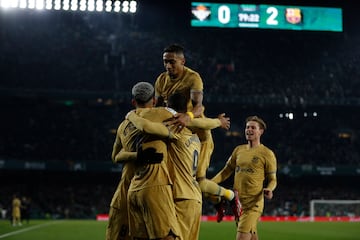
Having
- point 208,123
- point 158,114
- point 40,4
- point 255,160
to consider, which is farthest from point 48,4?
point 158,114

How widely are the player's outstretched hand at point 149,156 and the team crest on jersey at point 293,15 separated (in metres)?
38.6

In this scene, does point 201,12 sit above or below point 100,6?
above

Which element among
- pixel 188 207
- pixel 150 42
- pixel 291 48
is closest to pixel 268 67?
pixel 291 48

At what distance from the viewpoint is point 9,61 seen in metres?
43.5

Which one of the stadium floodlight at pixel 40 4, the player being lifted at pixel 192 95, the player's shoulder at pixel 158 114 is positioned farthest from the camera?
the stadium floodlight at pixel 40 4

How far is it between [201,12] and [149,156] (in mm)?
37931

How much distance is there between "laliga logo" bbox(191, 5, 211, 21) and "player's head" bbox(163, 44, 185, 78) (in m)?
35.9

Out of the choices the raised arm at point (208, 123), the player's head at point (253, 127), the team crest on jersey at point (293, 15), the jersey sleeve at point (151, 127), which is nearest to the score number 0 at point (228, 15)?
the team crest on jersey at point (293, 15)

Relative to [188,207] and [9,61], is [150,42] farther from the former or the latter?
[188,207]

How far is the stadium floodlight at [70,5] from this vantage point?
128ft

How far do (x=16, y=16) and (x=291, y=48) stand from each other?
21786 millimetres

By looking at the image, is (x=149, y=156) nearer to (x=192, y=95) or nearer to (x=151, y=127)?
(x=151, y=127)

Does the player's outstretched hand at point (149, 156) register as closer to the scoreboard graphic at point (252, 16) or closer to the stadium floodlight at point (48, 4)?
the stadium floodlight at point (48, 4)

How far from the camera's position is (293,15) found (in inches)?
1683
